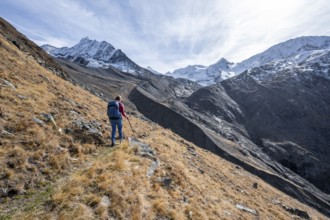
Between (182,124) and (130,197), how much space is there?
87.9m

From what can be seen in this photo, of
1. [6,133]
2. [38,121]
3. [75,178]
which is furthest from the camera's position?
[38,121]

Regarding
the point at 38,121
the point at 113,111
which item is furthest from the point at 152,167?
the point at 38,121

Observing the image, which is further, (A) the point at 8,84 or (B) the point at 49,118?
(A) the point at 8,84

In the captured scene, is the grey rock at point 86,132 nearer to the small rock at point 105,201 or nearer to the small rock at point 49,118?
the small rock at point 49,118

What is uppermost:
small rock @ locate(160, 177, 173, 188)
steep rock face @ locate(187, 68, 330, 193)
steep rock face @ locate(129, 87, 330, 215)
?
steep rock face @ locate(187, 68, 330, 193)

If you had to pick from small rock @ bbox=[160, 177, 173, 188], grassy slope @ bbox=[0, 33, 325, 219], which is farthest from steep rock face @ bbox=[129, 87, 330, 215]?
small rock @ bbox=[160, 177, 173, 188]

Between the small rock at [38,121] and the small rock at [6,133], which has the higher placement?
the small rock at [38,121]

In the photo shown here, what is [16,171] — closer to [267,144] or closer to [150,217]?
[150,217]

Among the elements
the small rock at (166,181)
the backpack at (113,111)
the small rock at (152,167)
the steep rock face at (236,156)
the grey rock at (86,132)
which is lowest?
the steep rock face at (236,156)

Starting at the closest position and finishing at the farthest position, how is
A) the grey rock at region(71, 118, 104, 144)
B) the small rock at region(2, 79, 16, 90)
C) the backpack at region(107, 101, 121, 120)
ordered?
the grey rock at region(71, 118, 104, 144)
the backpack at region(107, 101, 121, 120)
the small rock at region(2, 79, 16, 90)

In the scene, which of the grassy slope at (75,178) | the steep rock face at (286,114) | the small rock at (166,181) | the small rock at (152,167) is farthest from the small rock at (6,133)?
the steep rock face at (286,114)

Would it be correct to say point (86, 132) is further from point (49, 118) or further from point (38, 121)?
point (38, 121)

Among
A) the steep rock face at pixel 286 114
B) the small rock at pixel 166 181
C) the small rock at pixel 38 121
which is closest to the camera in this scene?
the small rock at pixel 166 181

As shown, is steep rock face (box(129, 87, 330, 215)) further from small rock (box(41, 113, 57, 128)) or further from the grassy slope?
small rock (box(41, 113, 57, 128))
